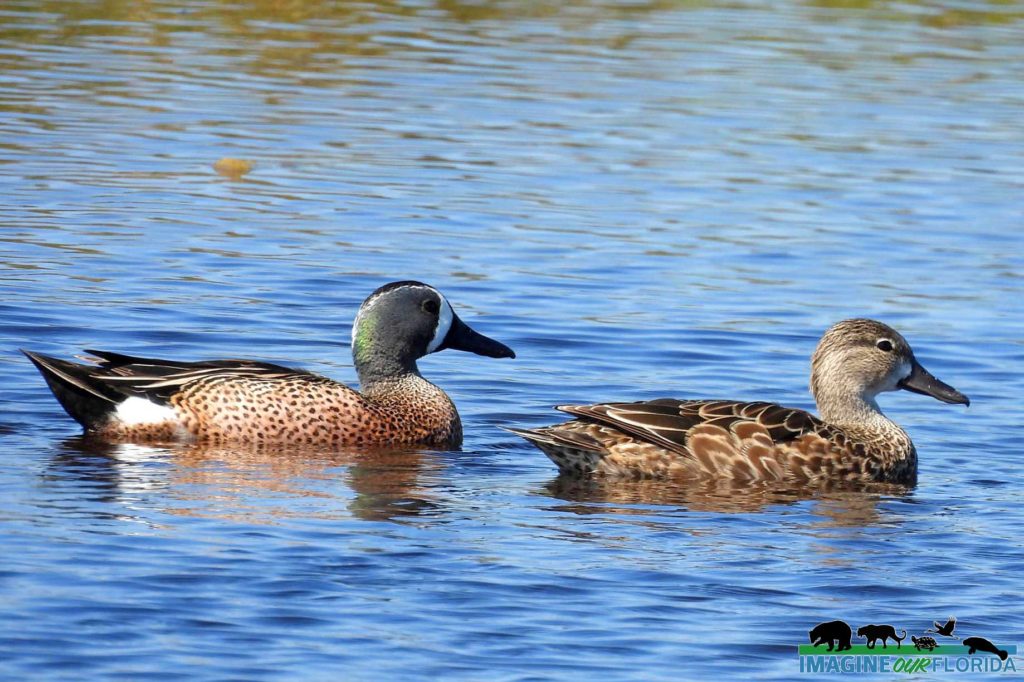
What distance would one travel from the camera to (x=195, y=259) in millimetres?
15125

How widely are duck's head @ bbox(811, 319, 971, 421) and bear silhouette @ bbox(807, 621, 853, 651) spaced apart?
3428 millimetres

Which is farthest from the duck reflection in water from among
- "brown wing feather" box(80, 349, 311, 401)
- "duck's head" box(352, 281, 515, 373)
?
A: "duck's head" box(352, 281, 515, 373)

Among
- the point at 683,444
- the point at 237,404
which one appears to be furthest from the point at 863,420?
the point at 237,404

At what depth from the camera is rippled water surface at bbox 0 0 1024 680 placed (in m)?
7.87

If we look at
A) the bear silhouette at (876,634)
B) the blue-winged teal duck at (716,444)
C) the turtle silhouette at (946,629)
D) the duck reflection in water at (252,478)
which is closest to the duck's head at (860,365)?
the blue-winged teal duck at (716,444)

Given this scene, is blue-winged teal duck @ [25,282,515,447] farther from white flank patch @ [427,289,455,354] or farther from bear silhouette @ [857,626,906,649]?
bear silhouette @ [857,626,906,649]

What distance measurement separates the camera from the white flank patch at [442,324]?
38.4 feet

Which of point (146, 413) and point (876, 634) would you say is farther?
point (146, 413)

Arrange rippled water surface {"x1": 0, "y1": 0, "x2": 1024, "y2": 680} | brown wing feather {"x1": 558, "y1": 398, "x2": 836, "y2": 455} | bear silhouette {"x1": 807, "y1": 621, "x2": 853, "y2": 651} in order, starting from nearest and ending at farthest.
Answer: bear silhouette {"x1": 807, "y1": 621, "x2": 853, "y2": 651}, rippled water surface {"x1": 0, "y1": 0, "x2": 1024, "y2": 680}, brown wing feather {"x1": 558, "y1": 398, "x2": 836, "y2": 455}

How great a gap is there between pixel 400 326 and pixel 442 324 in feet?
0.84

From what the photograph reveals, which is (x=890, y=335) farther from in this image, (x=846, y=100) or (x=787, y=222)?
(x=846, y=100)

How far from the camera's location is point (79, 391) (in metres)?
10.6

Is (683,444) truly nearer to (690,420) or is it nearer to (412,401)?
(690,420)

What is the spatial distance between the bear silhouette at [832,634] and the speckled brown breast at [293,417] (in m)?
3.72
